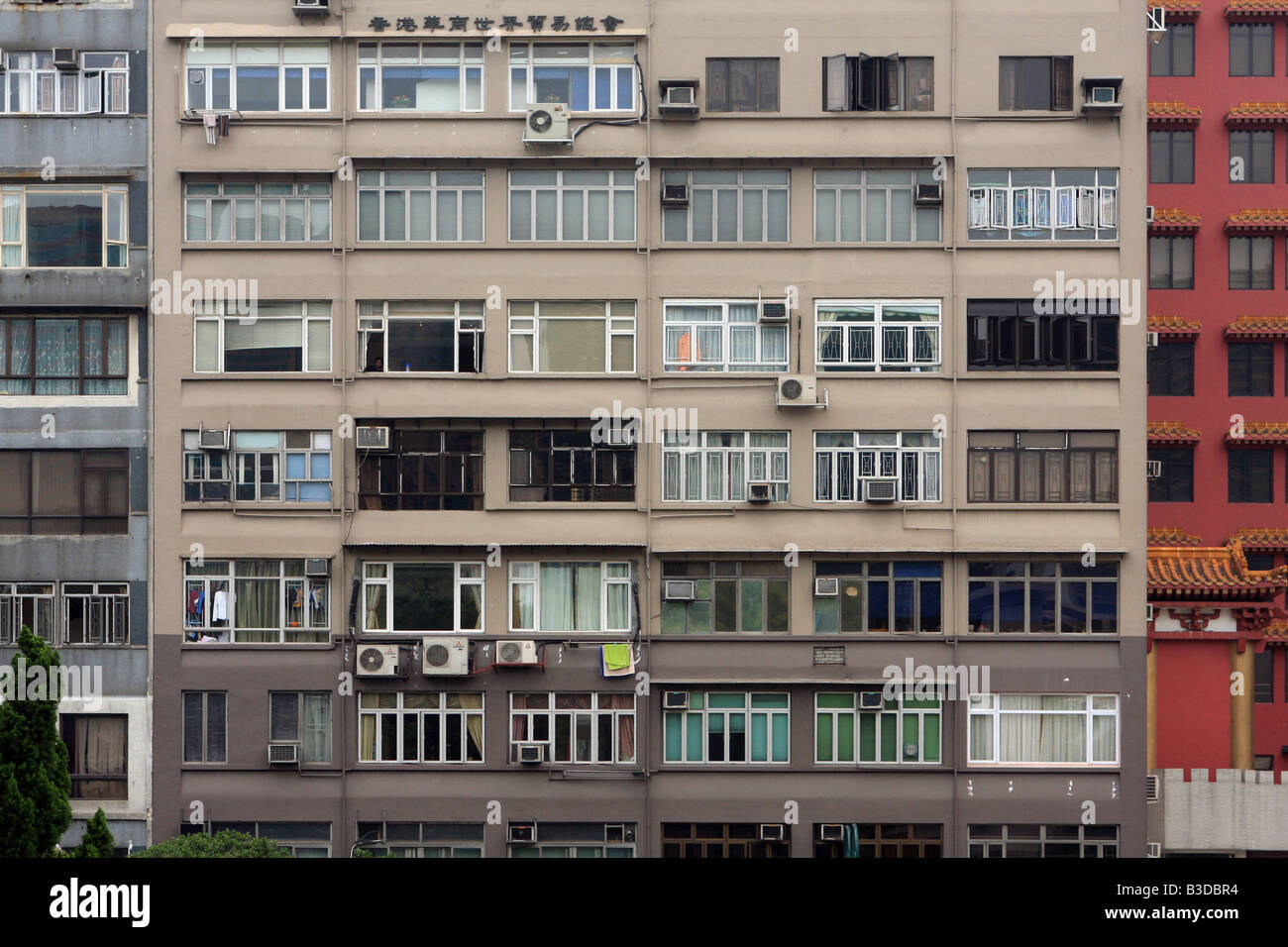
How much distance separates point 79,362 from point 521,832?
945 cm

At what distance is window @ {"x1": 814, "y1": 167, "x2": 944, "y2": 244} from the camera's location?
18.9 metres

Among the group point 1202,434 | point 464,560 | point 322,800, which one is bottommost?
point 322,800

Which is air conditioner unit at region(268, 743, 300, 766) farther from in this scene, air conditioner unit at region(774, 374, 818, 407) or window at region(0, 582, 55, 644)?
air conditioner unit at region(774, 374, 818, 407)

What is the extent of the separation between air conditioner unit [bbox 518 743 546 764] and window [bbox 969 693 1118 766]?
20.3 ft

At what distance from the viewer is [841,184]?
18969 millimetres

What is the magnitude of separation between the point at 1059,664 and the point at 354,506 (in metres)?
10.5

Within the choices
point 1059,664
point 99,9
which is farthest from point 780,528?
point 99,9

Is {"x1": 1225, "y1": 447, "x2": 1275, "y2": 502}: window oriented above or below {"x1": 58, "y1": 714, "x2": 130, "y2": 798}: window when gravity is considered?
above

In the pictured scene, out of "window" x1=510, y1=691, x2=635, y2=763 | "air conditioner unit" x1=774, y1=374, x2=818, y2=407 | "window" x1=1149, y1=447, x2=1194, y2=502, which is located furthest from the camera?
"window" x1=1149, y1=447, x2=1194, y2=502

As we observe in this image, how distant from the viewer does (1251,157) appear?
94.7 ft

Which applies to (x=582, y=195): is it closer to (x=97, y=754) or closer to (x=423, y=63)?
(x=423, y=63)

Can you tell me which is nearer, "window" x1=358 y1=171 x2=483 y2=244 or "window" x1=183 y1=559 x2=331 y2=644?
"window" x1=183 y1=559 x2=331 y2=644

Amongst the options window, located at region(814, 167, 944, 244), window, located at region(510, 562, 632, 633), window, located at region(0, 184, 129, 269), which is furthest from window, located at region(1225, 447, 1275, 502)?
window, located at region(0, 184, 129, 269)

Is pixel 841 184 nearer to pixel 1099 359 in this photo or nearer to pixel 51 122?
pixel 1099 359
